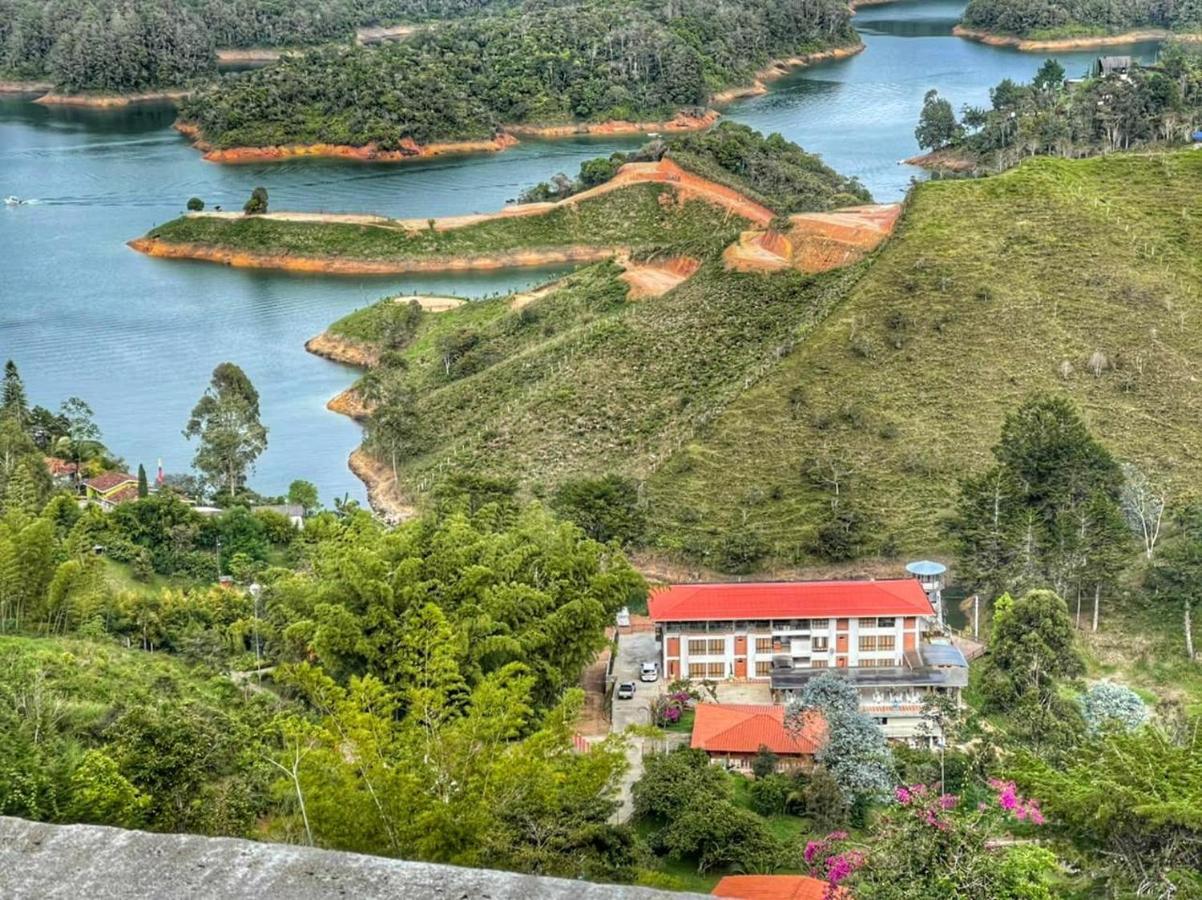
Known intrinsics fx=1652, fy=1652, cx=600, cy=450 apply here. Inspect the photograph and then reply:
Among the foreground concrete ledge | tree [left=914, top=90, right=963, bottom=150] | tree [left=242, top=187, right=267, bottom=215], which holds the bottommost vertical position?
tree [left=242, top=187, right=267, bottom=215]

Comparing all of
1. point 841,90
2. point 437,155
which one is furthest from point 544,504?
point 841,90

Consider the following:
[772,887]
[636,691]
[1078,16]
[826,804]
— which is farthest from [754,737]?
[1078,16]

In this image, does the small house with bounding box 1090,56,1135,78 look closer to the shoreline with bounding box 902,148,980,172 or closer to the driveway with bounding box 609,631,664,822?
the shoreline with bounding box 902,148,980,172

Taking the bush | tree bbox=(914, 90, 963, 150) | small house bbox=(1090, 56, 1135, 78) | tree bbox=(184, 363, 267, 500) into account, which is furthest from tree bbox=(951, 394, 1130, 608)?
small house bbox=(1090, 56, 1135, 78)

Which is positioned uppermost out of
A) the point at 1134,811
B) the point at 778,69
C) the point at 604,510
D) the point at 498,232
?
the point at 778,69

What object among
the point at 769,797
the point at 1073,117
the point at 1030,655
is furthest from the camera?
the point at 1073,117

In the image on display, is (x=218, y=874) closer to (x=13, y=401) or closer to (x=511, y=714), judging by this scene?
(x=511, y=714)

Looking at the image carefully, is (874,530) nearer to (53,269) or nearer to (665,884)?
(665,884)

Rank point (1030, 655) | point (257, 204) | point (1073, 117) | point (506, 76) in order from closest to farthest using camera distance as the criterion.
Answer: point (1030, 655), point (1073, 117), point (257, 204), point (506, 76)
